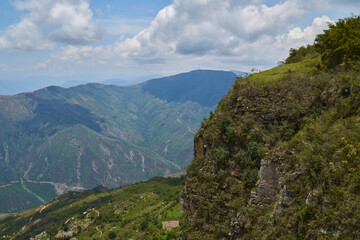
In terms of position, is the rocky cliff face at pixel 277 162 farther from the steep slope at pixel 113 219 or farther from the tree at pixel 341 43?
the steep slope at pixel 113 219

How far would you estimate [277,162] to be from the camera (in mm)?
15594

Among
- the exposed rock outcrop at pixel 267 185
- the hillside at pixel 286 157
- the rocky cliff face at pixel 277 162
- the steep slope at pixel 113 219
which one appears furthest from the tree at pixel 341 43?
the steep slope at pixel 113 219

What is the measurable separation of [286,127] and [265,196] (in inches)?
230

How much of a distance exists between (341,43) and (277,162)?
12445 millimetres

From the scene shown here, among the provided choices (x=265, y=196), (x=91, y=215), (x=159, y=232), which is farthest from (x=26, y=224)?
(x=265, y=196)

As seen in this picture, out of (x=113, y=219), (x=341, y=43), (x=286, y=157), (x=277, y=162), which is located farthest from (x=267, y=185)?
(x=113, y=219)

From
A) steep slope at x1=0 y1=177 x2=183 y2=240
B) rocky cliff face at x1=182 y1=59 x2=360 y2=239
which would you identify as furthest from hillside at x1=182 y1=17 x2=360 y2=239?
steep slope at x1=0 y1=177 x2=183 y2=240

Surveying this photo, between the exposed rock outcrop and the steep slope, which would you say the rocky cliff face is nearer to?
the exposed rock outcrop

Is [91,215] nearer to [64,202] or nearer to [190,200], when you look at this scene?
[64,202]

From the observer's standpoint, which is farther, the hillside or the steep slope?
the steep slope

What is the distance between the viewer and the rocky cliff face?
38.8 feet

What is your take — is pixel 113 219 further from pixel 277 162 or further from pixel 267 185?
pixel 277 162

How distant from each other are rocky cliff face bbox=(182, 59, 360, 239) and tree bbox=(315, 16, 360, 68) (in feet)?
6.66

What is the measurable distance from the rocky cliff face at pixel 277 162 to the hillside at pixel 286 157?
0.05 m
